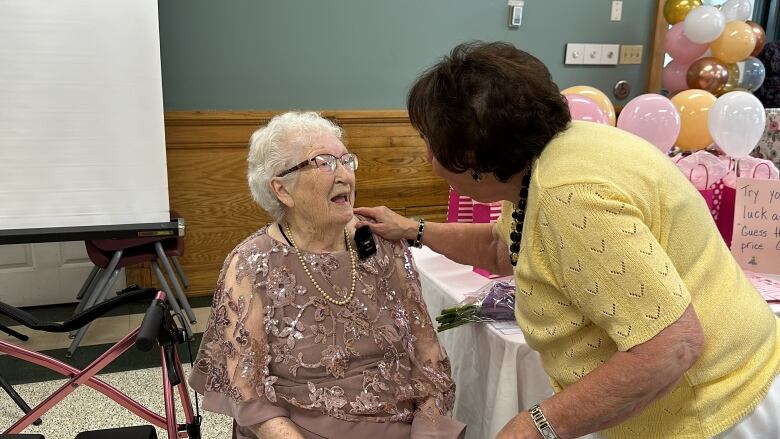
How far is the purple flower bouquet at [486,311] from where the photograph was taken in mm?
1419

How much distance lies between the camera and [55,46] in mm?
2588

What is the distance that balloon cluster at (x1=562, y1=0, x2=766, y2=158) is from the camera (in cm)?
213

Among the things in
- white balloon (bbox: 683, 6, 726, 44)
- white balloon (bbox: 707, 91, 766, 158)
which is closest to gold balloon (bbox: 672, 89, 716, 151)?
white balloon (bbox: 707, 91, 766, 158)

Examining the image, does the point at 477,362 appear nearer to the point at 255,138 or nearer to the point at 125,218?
the point at 255,138

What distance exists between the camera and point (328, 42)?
3.62 meters

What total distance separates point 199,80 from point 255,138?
83.8 inches

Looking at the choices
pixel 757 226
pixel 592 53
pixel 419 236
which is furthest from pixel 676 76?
pixel 419 236

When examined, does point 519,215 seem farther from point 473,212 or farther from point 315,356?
point 473,212

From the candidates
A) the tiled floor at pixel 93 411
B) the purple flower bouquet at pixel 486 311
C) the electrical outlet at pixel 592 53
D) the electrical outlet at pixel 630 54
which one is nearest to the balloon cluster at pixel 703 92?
the electrical outlet at pixel 630 54

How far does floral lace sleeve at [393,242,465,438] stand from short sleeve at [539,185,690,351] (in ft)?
2.23

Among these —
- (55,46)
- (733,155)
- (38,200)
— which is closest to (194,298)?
(38,200)

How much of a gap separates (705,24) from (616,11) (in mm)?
792

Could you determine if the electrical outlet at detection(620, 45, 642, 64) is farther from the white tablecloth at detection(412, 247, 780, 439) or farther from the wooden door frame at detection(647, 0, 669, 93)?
the white tablecloth at detection(412, 247, 780, 439)

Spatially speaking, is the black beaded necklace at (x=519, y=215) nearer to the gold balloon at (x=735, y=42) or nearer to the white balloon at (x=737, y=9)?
the gold balloon at (x=735, y=42)
